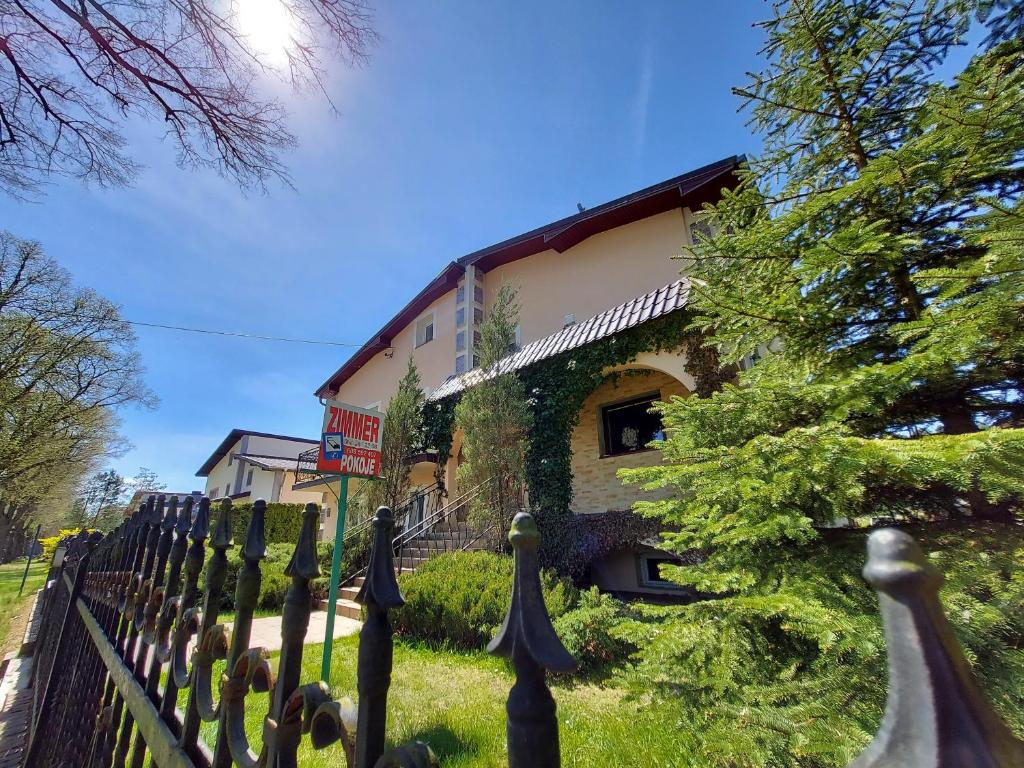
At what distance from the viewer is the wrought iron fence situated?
36 centimetres

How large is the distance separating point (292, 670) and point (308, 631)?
17.6 feet

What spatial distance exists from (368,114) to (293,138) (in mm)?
1966

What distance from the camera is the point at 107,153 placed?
12.5 ft

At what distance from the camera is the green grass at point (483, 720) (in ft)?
8.32

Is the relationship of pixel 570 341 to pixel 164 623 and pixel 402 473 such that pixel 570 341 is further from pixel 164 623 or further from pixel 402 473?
pixel 164 623

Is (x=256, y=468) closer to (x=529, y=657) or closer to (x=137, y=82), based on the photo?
(x=137, y=82)

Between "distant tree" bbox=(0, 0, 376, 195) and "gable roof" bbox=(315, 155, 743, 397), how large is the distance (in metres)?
6.16

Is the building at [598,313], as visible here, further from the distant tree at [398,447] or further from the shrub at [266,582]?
the shrub at [266,582]

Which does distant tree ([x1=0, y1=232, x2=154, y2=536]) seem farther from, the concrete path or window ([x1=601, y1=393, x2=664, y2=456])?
window ([x1=601, y1=393, x2=664, y2=456])

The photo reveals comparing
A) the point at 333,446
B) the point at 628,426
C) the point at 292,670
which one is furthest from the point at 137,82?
the point at 628,426

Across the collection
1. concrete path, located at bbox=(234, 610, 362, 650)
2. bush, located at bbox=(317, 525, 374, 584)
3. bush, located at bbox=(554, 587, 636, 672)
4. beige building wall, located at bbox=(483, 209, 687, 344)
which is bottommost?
concrete path, located at bbox=(234, 610, 362, 650)

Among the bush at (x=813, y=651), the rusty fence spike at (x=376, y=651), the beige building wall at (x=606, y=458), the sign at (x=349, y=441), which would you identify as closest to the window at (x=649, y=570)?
the beige building wall at (x=606, y=458)

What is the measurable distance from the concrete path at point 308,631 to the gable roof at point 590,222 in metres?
9.08

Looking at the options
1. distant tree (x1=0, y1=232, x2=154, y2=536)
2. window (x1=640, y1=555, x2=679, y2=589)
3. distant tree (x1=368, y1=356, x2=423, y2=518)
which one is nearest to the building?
window (x1=640, y1=555, x2=679, y2=589)
